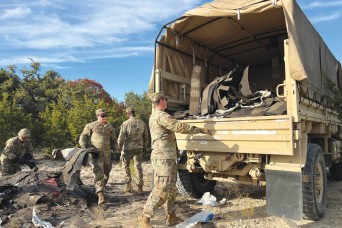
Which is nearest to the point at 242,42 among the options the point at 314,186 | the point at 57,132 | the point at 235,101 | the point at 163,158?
the point at 235,101

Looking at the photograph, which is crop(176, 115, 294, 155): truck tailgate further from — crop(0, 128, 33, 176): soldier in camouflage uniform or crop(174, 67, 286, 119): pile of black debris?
crop(0, 128, 33, 176): soldier in camouflage uniform

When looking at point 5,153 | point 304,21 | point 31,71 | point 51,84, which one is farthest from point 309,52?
point 31,71

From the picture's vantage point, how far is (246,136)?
4488 mm

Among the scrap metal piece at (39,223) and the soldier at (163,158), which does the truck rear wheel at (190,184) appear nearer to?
the soldier at (163,158)

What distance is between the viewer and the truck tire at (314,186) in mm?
4340

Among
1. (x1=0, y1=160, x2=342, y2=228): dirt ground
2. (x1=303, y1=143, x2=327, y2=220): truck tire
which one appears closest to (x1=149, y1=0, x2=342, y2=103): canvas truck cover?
(x1=303, y1=143, x2=327, y2=220): truck tire

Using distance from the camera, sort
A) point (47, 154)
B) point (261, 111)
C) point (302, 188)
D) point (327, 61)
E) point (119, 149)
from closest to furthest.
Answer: point (302, 188) → point (261, 111) → point (327, 61) → point (119, 149) → point (47, 154)

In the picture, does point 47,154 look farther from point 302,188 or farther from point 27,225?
point 302,188

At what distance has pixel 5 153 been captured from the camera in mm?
6859

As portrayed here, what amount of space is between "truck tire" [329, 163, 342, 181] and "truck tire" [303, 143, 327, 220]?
10.9 feet

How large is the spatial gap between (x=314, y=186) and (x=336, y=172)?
157 inches

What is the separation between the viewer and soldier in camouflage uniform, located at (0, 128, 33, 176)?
6891 mm

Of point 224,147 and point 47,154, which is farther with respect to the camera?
point 47,154

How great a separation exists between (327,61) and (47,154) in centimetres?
1030
